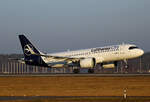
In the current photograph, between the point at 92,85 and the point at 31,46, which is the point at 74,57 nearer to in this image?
the point at 31,46

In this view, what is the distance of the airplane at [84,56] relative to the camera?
254ft

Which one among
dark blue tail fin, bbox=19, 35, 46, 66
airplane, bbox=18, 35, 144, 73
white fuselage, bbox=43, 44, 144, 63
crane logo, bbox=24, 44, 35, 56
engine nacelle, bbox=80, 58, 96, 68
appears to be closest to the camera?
white fuselage, bbox=43, 44, 144, 63

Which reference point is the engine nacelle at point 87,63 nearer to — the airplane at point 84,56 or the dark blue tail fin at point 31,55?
the airplane at point 84,56

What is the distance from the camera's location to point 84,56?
80688 millimetres

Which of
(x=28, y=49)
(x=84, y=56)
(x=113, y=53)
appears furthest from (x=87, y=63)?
(x=28, y=49)

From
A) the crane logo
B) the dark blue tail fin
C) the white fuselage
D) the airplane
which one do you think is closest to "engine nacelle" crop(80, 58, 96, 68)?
the airplane

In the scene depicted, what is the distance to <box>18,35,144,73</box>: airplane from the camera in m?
77.4

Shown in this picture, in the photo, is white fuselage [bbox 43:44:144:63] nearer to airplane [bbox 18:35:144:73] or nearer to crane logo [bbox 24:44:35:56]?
airplane [bbox 18:35:144:73]

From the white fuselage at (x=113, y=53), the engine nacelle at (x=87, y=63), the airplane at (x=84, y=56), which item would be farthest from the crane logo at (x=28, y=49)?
the engine nacelle at (x=87, y=63)

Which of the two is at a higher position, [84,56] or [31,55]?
[31,55]

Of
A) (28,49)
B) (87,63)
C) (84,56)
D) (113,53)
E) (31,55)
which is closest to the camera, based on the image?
(113,53)

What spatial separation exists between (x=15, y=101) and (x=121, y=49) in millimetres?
45392

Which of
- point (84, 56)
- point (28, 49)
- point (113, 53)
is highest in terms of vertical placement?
point (28, 49)

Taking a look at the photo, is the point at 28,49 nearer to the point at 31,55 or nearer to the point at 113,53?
the point at 31,55
